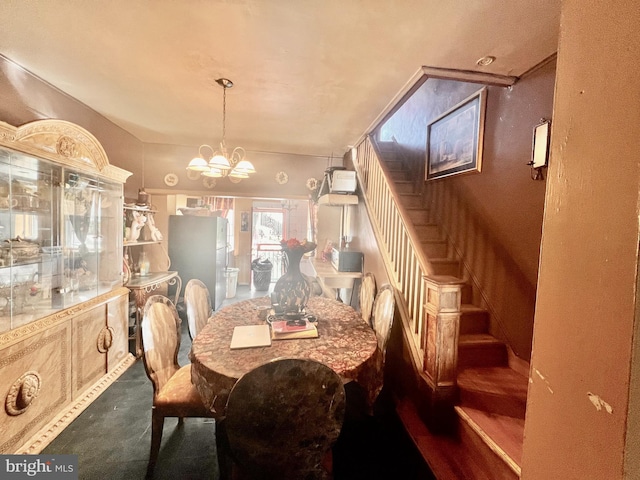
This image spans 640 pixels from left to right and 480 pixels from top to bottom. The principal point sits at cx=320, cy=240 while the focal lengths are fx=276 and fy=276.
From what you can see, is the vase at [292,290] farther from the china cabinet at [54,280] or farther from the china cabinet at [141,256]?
the china cabinet at [141,256]

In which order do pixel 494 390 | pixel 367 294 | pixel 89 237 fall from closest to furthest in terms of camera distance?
pixel 494 390 → pixel 89 237 → pixel 367 294

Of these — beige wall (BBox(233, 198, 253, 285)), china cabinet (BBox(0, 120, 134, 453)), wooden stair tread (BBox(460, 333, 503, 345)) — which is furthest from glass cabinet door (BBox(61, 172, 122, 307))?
beige wall (BBox(233, 198, 253, 285))

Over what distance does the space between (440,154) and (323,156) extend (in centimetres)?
186

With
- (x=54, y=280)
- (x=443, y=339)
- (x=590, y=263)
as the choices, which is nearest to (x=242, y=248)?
(x=54, y=280)

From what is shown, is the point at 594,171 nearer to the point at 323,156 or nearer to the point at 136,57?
the point at 136,57

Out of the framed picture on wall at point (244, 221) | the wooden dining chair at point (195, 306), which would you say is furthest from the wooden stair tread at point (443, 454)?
the framed picture on wall at point (244, 221)

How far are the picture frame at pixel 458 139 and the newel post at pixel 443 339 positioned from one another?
136 cm

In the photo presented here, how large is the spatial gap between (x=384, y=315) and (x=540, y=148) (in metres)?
1.56

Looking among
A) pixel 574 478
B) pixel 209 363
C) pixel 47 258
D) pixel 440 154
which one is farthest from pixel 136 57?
pixel 440 154

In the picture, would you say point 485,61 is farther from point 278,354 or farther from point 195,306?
point 195,306

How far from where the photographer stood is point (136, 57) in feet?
6.09

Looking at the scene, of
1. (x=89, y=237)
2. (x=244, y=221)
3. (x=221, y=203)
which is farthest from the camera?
(x=221, y=203)

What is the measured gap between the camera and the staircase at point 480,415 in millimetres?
1542

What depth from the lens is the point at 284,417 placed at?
103cm
